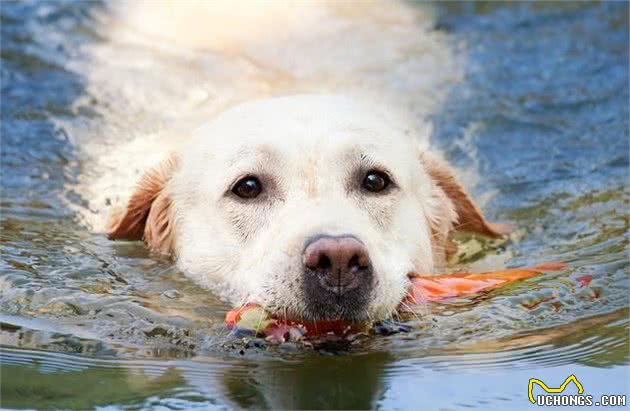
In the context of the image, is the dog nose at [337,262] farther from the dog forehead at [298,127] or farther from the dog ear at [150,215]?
the dog ear at [150,215]

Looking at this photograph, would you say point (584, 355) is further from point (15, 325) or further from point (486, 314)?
point (15, 325)

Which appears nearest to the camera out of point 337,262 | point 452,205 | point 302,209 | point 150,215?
point 337,262

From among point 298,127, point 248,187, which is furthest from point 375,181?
point 248,187

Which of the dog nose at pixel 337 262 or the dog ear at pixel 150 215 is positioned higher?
the dog ear at pixel 150 215

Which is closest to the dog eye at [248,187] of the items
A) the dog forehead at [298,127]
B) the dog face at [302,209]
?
the dog face at [302,209]

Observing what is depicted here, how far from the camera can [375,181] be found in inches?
181

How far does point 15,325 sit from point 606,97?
5.43 m

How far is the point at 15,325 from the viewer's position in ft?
13.1

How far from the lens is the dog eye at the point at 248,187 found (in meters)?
4.52

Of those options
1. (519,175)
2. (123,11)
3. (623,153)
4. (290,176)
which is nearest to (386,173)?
(290,176)

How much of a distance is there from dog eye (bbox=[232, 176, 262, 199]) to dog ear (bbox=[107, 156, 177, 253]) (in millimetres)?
556

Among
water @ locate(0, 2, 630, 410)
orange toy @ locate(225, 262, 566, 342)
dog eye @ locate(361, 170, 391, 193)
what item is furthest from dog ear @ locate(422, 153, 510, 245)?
dog eye @ locate(361, 170, 391, 193)

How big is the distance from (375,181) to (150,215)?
46.9 inches

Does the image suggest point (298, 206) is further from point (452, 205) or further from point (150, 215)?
point (452, 205)
